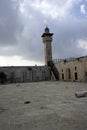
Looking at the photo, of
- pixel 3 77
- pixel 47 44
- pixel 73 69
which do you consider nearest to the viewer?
pixel 73 69

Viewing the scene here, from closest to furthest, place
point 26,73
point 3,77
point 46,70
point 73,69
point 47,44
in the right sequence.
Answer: point 73,69 → point 3,77 → point 26,73 → point 46,70 → point 47,44

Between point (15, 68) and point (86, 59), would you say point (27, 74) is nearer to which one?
point (15, 68)

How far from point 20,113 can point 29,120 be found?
4.61ft

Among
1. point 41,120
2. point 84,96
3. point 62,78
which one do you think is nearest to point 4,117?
point 41,120

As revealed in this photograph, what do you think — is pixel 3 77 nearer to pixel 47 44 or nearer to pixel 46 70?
pixel 46 70

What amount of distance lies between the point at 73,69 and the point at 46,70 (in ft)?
22.6

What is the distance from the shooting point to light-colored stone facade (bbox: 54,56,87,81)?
101 ft

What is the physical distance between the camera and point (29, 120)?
27.3 ft

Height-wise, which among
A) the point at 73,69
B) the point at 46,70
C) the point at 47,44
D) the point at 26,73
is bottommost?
the point at 26,73

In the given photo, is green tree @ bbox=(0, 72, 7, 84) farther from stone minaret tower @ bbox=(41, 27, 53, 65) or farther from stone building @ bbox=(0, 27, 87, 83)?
stone minaret tower @ bbox=(41, 27, 53, 65)

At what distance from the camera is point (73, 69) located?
33875 millimetres

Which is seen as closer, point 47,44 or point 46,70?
point 46,70

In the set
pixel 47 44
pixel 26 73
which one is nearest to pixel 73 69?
pixel 26 73

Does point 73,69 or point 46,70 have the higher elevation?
point 46,70
